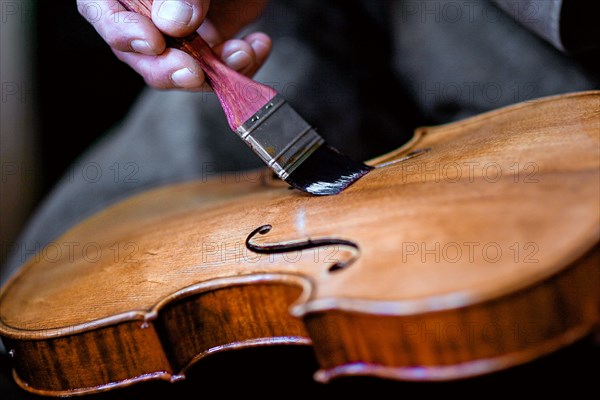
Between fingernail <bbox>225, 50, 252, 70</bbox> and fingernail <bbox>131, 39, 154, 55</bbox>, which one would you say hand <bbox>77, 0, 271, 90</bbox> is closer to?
fingernail <bbox>131, 39, 154, 55</bbox>

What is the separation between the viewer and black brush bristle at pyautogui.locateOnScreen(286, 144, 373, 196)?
780 mm

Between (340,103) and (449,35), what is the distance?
296mm

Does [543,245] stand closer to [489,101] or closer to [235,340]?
[235,340]

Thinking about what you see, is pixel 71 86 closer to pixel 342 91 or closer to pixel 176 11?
pixel 342 91

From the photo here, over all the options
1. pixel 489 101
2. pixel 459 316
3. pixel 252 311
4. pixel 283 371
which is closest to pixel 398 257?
pixel 459 316

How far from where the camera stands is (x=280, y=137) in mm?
815

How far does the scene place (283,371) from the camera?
88 cm

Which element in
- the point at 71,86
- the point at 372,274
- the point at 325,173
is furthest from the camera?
the point at 71,86

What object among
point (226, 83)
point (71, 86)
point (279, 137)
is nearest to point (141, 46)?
point (226, 83)

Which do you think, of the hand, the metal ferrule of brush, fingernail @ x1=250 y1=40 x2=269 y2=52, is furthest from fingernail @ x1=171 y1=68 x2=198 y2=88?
fingernail @ x1=250 y1=40 x2=269 y2=52

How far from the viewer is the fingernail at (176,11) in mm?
826

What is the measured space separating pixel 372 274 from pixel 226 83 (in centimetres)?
46

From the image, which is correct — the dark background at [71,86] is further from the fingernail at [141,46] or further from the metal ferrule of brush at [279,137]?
the metal ferrule of brush at [279,137]

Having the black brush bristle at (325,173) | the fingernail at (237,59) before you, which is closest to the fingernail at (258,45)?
the fingernail at (237,59)
